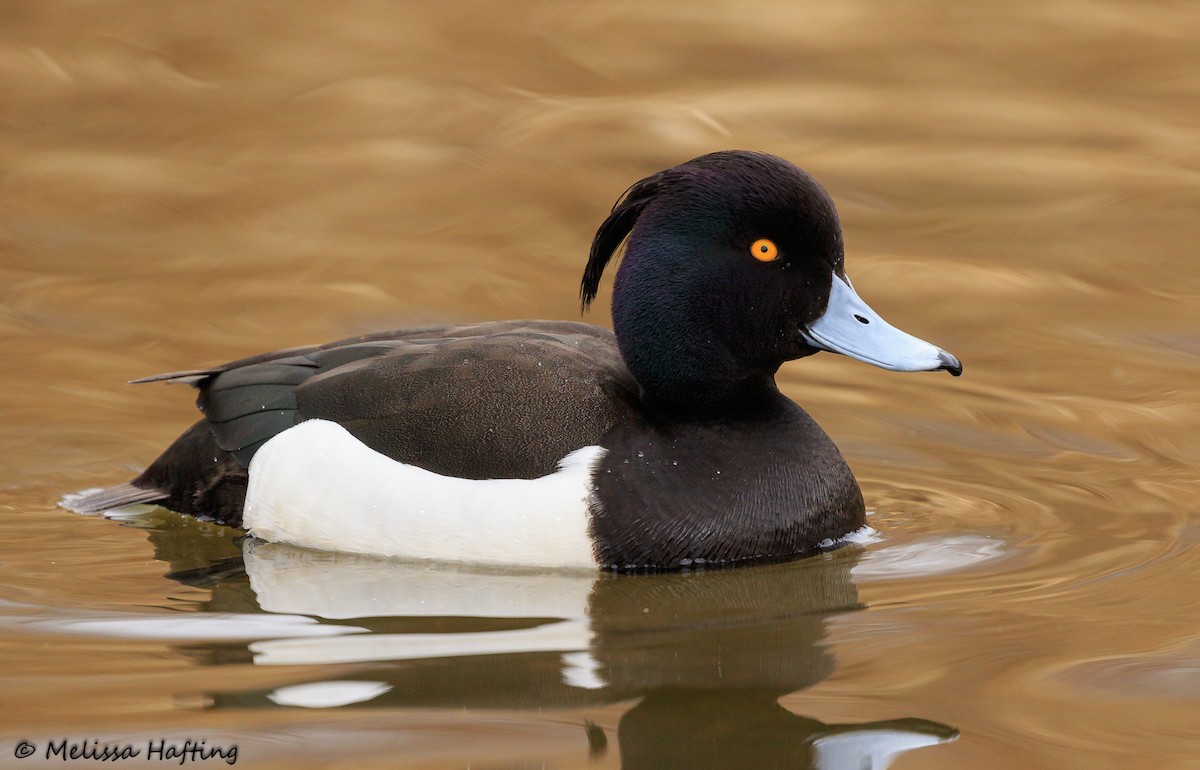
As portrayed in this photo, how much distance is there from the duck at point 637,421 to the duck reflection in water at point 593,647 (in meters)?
0.11

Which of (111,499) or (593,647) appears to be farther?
(111,499)

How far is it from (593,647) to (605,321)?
3534 millimetres

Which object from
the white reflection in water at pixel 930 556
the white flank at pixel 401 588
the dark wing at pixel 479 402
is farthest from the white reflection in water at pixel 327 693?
the white reflection in water at pixel 930 556

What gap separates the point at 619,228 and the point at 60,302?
3795mm

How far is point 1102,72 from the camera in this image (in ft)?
31.6

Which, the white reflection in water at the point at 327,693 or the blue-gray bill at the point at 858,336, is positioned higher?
the blue-gray bill at the point at 858,336

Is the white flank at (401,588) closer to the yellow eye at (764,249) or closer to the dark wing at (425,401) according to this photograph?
the dark wing at (425,401)

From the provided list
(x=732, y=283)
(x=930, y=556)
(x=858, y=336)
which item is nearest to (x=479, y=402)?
(x=732, y=283)

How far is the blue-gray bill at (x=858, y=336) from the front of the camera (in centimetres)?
508

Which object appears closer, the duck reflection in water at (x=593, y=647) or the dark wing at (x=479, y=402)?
the duck reflection in water at (x=593, y=647)

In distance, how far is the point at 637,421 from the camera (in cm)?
518

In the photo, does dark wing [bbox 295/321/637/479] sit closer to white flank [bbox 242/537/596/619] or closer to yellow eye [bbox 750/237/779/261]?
white flank [bbox 242/537/596/619]

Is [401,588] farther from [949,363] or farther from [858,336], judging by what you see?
[949,363]

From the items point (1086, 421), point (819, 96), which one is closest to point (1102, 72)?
point (819, 96)
